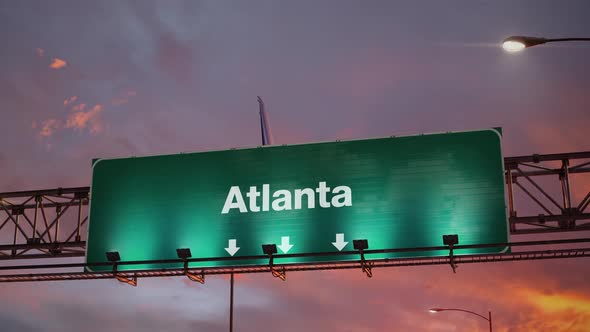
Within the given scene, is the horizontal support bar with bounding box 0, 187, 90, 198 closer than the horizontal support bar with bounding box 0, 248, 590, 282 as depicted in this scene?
No

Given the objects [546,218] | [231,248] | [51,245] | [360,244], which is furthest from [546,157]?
[51,245]

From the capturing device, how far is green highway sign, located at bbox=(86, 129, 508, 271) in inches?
724

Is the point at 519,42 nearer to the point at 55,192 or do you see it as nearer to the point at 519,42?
the point at 519,42

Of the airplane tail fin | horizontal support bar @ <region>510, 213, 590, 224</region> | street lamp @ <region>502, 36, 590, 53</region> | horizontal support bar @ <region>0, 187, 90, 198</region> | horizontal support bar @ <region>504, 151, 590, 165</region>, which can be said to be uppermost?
the airplane tail fin

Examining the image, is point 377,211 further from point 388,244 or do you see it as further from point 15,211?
point 15,211

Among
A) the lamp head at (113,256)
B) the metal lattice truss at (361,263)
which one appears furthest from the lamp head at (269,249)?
the lamp head at (113,256)

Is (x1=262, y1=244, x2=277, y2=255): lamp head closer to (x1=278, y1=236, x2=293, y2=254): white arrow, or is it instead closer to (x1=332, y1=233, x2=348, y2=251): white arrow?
(x1=278, y1=236, x2=293, y2=254): white arrow

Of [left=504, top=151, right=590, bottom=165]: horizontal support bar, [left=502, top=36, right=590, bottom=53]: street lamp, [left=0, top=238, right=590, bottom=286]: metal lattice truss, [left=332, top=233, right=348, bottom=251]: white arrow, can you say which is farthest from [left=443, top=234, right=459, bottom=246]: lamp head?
[left=502, top=36, right=590, bottom=53]: street lamp

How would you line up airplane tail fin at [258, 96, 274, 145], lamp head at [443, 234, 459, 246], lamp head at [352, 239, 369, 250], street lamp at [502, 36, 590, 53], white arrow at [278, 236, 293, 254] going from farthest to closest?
airplane tail fin at [258, 96, 274, 145]
white arrow at [278, 236, 293, 254]
lamp head at [352, 239, 369, 250]
lamp head at [443, 234, 459, 246]
street lamp at [502, 36, 590, 53]

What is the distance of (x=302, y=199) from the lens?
63.6ft

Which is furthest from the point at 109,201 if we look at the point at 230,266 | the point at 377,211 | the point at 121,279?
the point at 377,211

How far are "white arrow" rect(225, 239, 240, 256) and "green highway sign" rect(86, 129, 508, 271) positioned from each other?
0.9 inches

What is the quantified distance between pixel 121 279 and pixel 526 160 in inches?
398

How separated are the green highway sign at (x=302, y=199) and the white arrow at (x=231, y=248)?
24 millimetres
